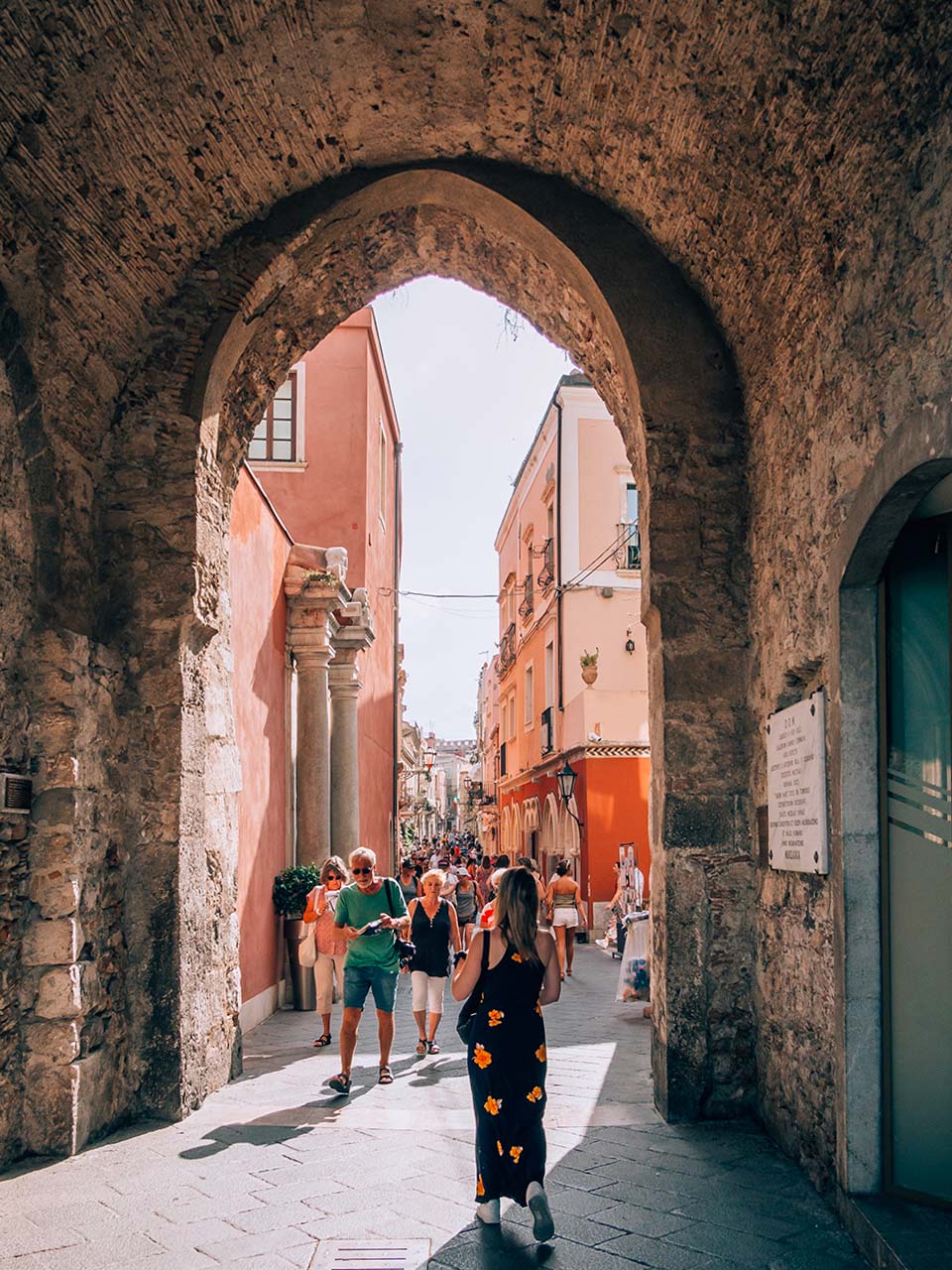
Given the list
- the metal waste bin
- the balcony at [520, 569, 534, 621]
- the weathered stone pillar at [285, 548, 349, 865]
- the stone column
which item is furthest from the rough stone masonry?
the balcony at [520, 569, 534, 621]

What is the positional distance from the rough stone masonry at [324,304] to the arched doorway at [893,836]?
11cm

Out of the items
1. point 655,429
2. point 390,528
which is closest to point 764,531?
point 655,429

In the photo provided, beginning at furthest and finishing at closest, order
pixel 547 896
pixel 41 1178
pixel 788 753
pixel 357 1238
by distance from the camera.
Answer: pixel 547 896
pixel 788 753
pixel 41 1178
pixel 357 1238

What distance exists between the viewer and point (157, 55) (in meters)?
4.82

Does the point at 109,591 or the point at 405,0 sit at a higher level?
the point at 405,0

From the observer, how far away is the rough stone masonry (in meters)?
4.56

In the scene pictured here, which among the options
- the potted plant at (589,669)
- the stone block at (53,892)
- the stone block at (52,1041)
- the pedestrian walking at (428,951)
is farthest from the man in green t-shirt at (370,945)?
the potted plant at (589,669)

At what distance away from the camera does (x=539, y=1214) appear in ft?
13.0

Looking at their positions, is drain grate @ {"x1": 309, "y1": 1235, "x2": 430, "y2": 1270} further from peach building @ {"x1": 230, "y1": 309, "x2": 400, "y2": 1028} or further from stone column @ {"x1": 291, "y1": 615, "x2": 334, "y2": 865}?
stone column @ {"x1": 291, "y1": 615, "x2": 334, "y2": 865}

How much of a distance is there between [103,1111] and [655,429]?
13.6 ft

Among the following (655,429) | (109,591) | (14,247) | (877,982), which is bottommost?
(877,982)

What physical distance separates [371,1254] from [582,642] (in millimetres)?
16914

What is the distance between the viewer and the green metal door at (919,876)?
4.05 meters

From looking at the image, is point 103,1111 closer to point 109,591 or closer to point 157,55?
point 109,591
